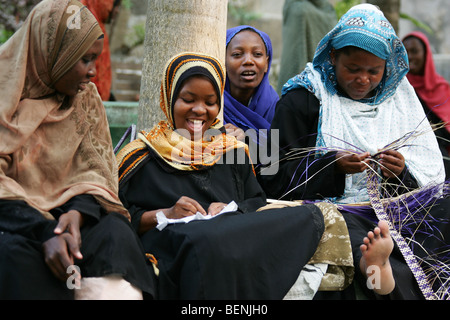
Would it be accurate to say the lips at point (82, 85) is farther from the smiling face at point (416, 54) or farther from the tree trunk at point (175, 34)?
the smiling face at point (416, 54)

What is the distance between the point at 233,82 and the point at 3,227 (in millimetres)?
2574

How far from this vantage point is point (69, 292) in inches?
115

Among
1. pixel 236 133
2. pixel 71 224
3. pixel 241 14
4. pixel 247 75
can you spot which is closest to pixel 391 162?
pixel 236 133

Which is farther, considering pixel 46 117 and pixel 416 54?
pixel 416 54

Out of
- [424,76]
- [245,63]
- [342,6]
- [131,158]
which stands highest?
[342,6]

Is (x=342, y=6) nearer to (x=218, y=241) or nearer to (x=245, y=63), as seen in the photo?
(x=245, y=63)

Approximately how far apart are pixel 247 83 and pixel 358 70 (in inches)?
40.6

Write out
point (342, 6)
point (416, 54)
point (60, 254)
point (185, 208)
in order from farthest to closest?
point (342, 6) → point (416, 54) → point (185, 208) → point (60, 254)

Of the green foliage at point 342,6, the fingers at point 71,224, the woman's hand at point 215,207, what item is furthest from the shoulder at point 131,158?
the green foliage at point 342,6

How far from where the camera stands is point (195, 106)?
3.78 m

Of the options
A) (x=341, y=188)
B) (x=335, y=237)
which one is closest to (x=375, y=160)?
(x=341, y=188)

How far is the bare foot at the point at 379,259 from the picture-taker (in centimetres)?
334

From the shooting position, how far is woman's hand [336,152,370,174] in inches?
155

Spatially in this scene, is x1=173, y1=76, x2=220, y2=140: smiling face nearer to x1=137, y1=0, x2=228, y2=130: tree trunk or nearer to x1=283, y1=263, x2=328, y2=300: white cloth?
x1=137, y1=0, x2=228, y2=130: tree trunk
